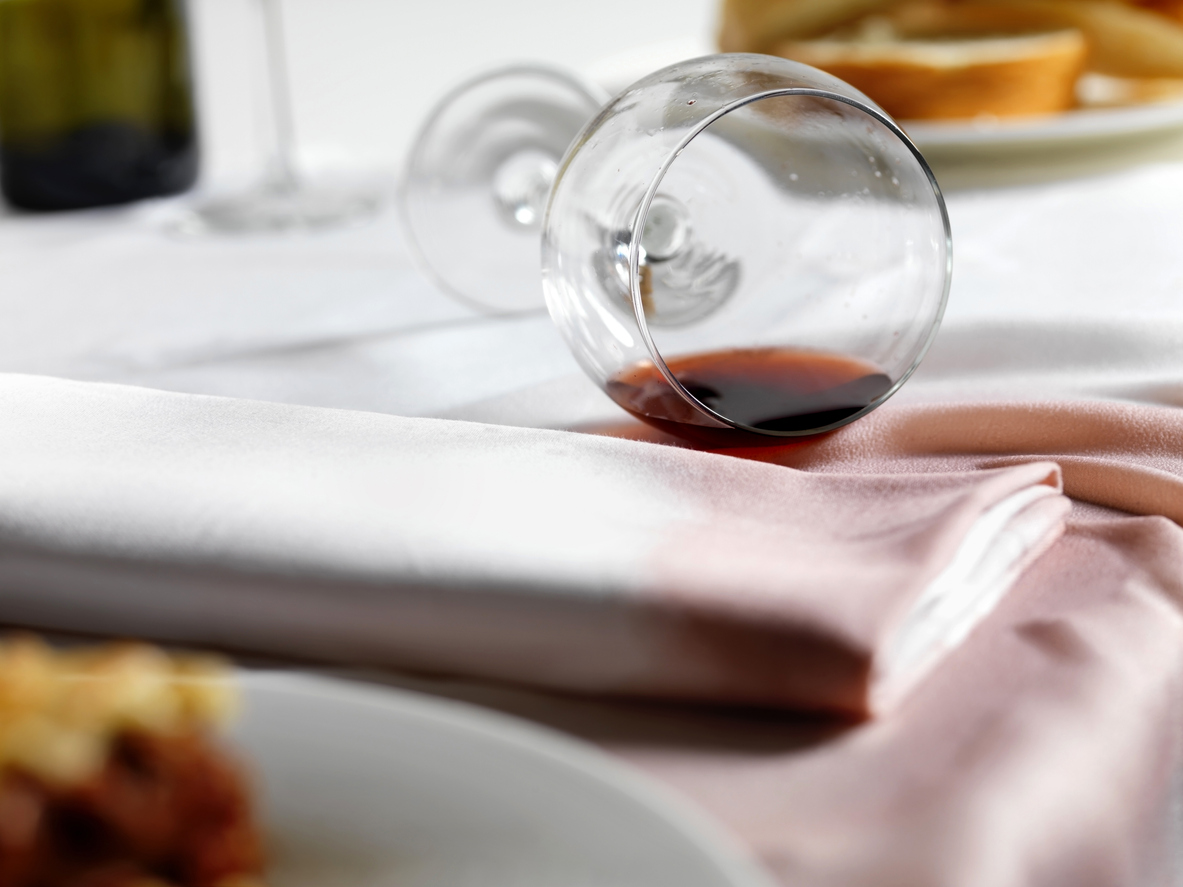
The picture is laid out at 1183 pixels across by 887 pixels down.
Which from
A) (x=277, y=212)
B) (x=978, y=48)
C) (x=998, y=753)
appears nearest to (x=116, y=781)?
(x=998, y=753)

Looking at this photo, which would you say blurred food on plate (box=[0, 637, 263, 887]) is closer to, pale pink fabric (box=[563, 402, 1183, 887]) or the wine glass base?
pale pink fabric (box=[563, 402, 1183, 887])

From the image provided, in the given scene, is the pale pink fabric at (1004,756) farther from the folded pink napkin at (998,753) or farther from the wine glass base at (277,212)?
the wine glass base at (277,212)

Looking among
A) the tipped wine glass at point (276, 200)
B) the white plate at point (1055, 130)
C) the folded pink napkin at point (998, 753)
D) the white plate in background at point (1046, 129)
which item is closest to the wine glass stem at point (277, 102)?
the tipped wine glass at point (276, 200)

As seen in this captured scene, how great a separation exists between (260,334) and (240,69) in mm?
963

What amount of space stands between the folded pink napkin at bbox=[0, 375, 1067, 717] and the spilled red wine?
0.14 feet

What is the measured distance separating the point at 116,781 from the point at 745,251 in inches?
13.2

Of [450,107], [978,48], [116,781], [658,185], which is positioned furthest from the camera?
[978,48]

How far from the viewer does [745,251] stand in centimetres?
46

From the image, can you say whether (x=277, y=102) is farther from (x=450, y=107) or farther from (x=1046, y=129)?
(x=1046, y=129)

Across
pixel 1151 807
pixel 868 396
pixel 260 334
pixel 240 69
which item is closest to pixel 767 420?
pixel 868 396

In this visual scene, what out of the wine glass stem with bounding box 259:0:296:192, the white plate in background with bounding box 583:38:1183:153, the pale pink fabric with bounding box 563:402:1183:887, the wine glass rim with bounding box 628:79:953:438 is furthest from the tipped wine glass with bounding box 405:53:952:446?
the wine glass stem with bounding box 259:0:296:192

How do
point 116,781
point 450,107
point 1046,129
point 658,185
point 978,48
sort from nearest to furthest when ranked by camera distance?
point 116,781 < point 658,185 < point 450,107 < point 1046,129 < point 978,48

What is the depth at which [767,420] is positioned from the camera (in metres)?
0.37

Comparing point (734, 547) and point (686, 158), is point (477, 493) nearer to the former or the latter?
point (734, 547)
